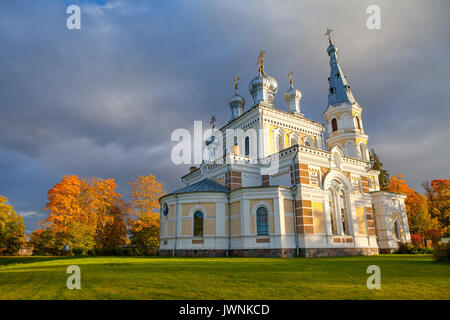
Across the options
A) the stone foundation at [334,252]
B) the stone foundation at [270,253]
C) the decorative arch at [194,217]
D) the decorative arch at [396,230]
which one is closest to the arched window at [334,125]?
the decorative arch at [396,230]

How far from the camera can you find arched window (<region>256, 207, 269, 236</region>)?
2316cm

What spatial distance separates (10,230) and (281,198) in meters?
35.6

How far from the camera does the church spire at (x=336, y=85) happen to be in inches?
1416

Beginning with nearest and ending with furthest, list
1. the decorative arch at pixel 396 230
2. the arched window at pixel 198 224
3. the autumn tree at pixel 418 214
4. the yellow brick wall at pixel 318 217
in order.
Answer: the yellow brick wall at pixel 318 217 → the arched window at pixel 198 224 → the decorative arch at pixel 396 230 → the autumn tree at pixel 418 214

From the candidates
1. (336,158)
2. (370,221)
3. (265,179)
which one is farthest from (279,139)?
(370,221)

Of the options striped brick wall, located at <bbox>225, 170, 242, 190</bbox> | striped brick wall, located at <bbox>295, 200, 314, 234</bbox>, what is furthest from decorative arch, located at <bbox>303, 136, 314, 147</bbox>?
striped brick wall, located at <bbox>295, 200, 314, 234</bbox>

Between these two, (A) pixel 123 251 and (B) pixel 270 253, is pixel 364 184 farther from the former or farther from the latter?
(A) pixel 123 251

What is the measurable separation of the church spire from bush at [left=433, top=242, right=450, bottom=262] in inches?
925

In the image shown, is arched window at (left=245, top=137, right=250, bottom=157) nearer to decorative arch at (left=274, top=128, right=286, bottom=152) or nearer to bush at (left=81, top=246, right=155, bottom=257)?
decorative arch at (left=274, top=128, right=286, bottom=152)

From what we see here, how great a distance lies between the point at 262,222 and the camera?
23.4 meters

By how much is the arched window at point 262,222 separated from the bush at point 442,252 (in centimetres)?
1098

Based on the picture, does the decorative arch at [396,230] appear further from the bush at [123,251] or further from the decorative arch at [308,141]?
the bush at [123,251]
